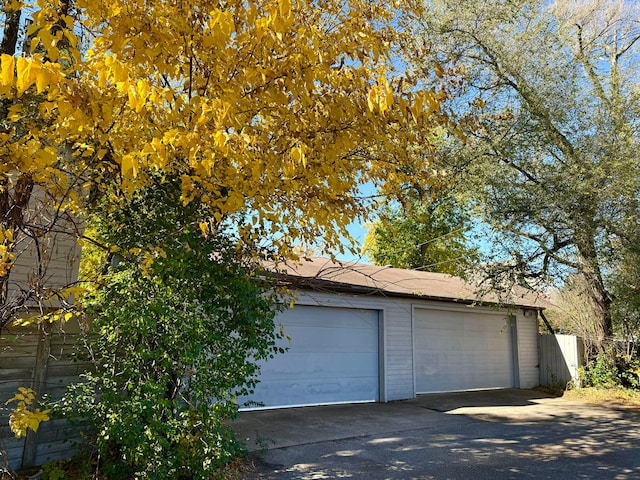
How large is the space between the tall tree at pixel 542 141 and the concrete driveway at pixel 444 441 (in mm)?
3385

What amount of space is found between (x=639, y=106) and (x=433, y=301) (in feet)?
20.4

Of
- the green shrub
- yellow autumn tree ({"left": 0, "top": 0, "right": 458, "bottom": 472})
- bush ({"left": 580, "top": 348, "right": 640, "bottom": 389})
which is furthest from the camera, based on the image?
the green shrub

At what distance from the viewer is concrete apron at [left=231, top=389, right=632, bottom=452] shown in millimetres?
7103

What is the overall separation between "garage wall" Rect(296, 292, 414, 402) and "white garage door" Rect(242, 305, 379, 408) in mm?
198

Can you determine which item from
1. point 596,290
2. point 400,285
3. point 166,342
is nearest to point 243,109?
point 166,342

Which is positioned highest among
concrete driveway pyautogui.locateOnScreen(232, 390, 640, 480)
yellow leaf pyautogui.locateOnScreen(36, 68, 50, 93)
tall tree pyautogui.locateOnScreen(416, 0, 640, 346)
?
tall tree pyautogui.locateOnScreen(416, 0, 640, 346)

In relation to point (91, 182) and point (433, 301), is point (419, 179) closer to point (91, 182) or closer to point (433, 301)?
point (91, 182)

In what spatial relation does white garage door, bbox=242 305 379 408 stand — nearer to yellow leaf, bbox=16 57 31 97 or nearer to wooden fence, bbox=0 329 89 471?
wooden fence, bbox=0 329 89 471

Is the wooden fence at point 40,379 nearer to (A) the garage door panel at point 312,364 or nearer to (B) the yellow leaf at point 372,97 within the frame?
(B) the yellow leaf at point 372,97

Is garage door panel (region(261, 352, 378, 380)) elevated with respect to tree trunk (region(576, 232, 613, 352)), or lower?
lower

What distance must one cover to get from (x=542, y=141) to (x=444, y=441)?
666cm

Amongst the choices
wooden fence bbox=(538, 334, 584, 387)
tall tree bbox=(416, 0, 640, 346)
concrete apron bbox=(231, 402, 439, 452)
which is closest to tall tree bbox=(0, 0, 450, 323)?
concrete apron bbox=(231, 402, 439, 452)

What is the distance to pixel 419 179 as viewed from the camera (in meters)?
5.14

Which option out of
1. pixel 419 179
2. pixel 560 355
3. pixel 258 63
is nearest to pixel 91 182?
pixel 258 63
